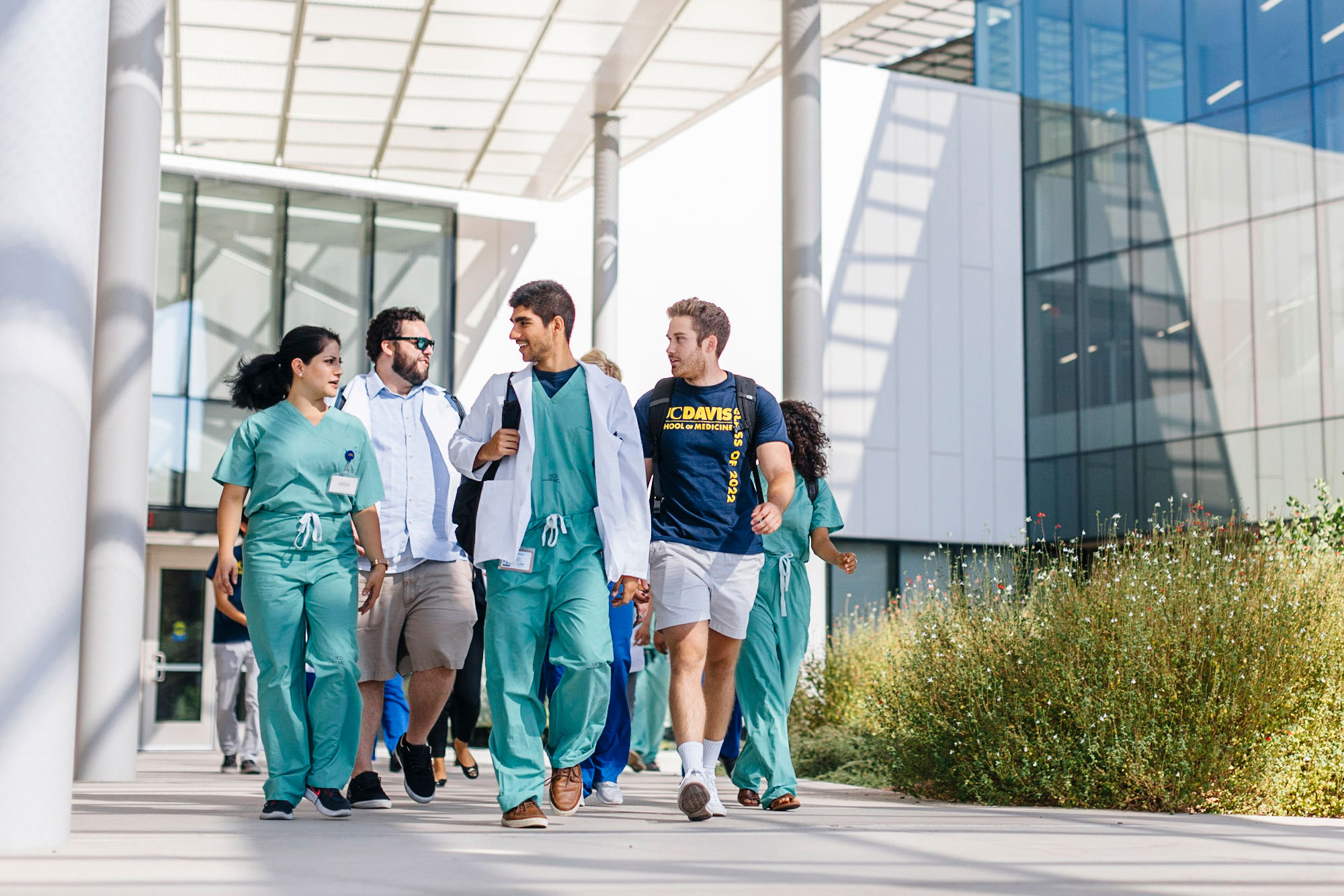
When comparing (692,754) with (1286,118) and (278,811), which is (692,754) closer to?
(278,811)

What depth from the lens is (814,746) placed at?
952cm

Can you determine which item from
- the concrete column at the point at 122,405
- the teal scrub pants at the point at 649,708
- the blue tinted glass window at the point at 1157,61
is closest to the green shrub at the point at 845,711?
the teal scrub pants at the point at 649,708

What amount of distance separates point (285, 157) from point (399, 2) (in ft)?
17.6

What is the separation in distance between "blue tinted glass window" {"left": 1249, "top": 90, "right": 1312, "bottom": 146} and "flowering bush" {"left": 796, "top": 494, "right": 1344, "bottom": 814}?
16022 mm

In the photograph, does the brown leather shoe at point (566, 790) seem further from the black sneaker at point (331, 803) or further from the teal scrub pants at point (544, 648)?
the black sneaker at point (331, 803)

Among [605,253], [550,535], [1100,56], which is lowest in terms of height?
[550,535]

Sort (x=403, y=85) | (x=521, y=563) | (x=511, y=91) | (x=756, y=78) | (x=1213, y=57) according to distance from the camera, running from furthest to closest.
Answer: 1. (x=1213, y=57)
2. (x=756, y=78)
3. (x=511, y=91)
4. (x=403, y=85)
5. (x=521, y=563)

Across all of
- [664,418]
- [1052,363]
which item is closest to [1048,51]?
[1052,363]

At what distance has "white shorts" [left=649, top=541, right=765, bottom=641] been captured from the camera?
5.64m

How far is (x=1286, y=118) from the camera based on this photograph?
21.8m

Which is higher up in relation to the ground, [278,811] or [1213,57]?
[1213,57]

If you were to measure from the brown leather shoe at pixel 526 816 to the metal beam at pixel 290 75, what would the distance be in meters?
10.8

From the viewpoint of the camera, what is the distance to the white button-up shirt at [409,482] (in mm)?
5977

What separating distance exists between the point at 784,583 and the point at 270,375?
2.26m
